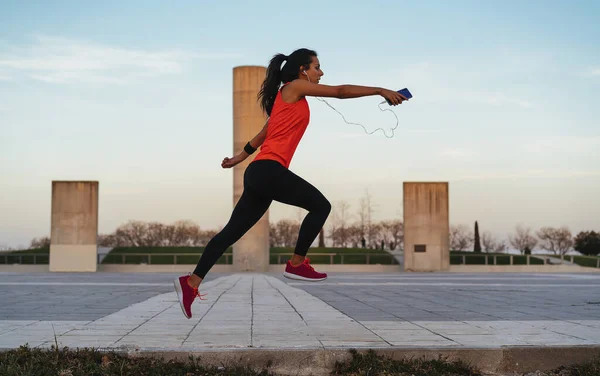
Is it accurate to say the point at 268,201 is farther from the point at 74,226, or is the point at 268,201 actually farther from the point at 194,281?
the point at 74,226

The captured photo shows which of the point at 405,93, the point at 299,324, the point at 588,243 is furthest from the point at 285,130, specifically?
the point at 588,243

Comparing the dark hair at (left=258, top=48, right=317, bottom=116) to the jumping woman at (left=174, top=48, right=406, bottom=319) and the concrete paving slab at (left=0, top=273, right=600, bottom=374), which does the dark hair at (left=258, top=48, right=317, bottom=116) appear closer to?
the jumping woman at (left=174, top=48, right=406, bottom=319)

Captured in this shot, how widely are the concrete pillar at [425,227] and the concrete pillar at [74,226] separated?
13.7 meters

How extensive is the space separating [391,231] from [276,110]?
5844 cm

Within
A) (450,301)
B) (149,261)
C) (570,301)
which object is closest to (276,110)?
(450,301)

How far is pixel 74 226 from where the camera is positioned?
28312mm

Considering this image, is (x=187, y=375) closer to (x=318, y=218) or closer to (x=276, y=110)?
(x=318, y=218)

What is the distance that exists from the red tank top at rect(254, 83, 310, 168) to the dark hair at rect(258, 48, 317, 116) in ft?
0.86

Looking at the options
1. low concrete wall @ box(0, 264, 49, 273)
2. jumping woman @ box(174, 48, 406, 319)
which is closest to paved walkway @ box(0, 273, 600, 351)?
jumping woman @ box(174, 48, 406, 319)

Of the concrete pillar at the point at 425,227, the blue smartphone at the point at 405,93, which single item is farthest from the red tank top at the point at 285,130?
the concrete pillar at the point at 425,227

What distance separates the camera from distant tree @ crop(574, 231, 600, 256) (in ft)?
192

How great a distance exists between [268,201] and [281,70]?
960mm

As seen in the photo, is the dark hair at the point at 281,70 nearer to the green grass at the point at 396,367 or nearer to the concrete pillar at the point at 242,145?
the green grass at the point at 396,367

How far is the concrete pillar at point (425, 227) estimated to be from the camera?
29.5 meters
